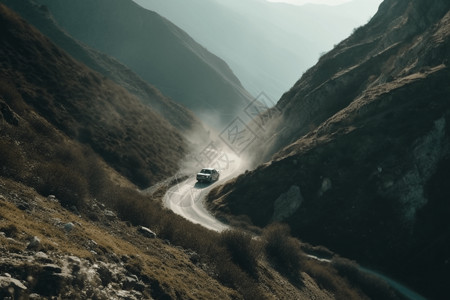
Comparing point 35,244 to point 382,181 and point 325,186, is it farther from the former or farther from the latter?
point 382,181

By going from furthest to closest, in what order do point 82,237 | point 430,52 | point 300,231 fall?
point 430,52
point 300,231
point 82,237

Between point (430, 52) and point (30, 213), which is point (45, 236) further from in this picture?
point (430, 52)

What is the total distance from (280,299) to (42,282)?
59.9 feet

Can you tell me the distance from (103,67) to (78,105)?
81748 mm

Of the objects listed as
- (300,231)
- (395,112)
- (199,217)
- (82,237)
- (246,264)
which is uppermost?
(395,112)

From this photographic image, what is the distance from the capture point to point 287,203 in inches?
2002

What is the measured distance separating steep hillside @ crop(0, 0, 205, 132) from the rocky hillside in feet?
253

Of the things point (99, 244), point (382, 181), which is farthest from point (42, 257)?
point (382, 181)

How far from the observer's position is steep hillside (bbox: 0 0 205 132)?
134075mm

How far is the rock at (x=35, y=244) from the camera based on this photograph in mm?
13761

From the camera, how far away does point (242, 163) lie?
90.5m

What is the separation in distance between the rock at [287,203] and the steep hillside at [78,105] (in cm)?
2368

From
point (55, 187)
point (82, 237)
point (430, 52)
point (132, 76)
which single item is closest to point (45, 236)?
point (82, 237)

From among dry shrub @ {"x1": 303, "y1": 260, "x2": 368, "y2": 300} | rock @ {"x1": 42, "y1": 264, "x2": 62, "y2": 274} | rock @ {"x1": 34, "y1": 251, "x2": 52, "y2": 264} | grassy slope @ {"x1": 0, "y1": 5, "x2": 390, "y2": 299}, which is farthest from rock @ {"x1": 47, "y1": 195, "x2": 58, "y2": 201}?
dry shrub @ {"x1": 303, "y1": 260, "x2": 368, "y2": 300}
